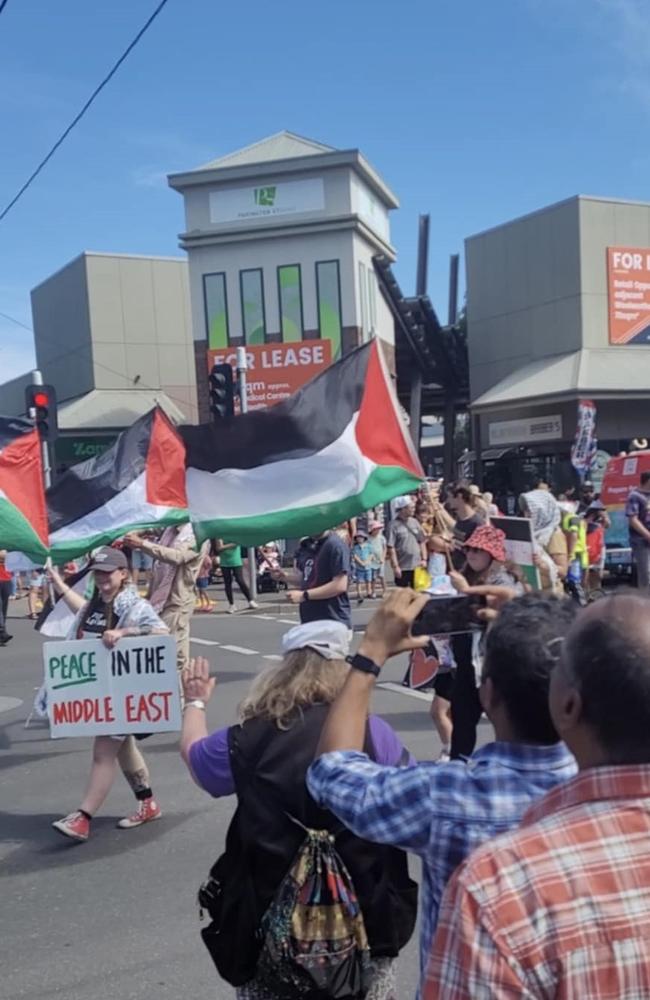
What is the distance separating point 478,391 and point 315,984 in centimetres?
2820

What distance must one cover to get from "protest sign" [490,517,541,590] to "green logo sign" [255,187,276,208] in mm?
26661

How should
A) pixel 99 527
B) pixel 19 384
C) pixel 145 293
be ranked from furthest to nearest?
pixel 19 384 < pixel 145 293 < pixel 99 527

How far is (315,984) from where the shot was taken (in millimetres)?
2346

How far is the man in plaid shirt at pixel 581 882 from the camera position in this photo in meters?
1.18

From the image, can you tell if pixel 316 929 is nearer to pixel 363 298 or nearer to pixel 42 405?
pixel 42 405

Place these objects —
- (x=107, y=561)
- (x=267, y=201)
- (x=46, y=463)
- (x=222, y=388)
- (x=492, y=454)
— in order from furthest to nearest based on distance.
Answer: (x=267, y=201)
(x=492, y=454)
(x=222, y=388)
(x=46, y=463)
(x=107, y=561)

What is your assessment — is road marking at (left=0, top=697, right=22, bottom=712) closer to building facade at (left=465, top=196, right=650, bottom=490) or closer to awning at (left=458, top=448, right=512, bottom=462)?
building facade at (left=465, top=196, right=650, bottom=490)

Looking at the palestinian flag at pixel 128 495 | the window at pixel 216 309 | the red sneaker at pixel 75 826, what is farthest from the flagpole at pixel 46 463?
the window at pixel 216 309

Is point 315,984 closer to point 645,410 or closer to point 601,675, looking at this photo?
point 601,675

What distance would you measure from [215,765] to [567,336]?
83.6ft

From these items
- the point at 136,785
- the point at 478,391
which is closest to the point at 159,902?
the point at 136,785

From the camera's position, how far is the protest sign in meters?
5.91

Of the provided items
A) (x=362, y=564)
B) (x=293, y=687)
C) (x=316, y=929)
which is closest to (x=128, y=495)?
(x=293, y=687)

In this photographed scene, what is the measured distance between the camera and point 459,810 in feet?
6.06
